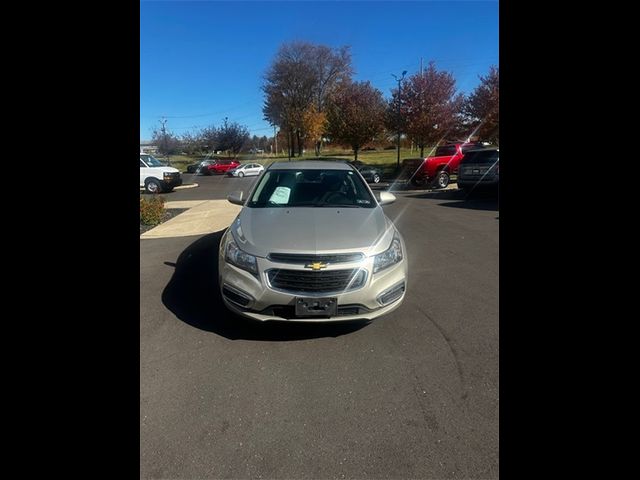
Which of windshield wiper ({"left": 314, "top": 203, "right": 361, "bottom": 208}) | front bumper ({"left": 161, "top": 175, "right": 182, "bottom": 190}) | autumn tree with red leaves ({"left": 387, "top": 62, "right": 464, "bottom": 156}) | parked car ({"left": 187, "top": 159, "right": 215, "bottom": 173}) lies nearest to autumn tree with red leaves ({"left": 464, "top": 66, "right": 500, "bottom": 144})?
autumn tree with red leaves ({"left": 387, "top": 62, "right": 464, "bottom": 156})

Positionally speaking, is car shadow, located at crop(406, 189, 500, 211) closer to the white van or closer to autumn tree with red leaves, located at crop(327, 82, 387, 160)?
the white van

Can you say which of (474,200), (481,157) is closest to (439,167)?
(481,157)

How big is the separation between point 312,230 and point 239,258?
0.66 metres

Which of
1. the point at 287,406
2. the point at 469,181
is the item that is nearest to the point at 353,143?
the point at 469,181

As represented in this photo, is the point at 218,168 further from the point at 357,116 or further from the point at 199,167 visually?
the point at 357,116

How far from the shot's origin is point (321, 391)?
2.55 m

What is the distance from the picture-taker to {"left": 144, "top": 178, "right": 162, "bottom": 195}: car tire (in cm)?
1948

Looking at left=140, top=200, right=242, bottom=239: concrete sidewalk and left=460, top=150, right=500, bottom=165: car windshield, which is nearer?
left=140, top=200, right=242, bottom=239: concrete sidewalk

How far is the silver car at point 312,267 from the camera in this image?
2.95 meters

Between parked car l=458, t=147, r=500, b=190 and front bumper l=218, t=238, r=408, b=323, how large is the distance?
35.5ft

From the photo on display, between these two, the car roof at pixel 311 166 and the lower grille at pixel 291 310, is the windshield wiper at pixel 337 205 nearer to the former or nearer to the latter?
the car roof at pixel 311 166
